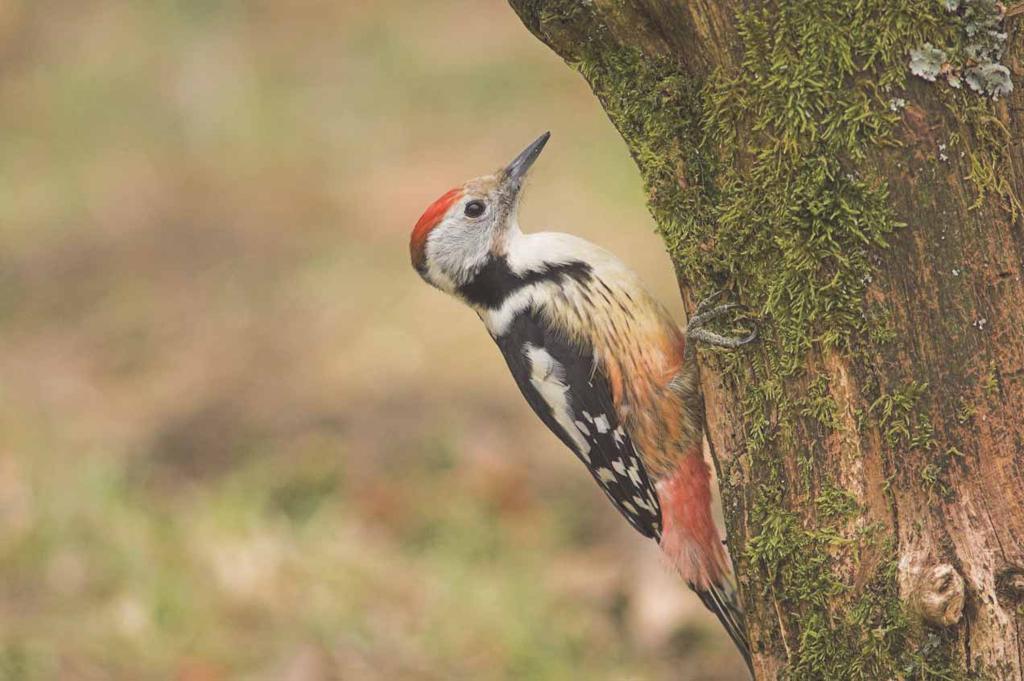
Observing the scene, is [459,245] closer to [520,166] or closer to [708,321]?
[520,166]

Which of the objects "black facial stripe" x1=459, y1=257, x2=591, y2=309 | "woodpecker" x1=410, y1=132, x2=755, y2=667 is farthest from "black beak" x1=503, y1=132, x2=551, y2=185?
"black facial stripe" x1=459, y1=257, x2=591, y2=309

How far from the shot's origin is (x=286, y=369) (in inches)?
263

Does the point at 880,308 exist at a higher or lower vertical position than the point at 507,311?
lower

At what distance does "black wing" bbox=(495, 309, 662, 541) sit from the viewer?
3.43 metres

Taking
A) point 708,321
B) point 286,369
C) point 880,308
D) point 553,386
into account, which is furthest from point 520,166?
point 286,369

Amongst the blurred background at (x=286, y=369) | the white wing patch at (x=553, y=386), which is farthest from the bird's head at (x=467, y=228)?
the blurred background at (x=286, y=369)

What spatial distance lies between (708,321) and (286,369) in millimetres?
4359

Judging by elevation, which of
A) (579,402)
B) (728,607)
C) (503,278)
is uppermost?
(503,278)

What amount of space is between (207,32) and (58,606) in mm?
8098

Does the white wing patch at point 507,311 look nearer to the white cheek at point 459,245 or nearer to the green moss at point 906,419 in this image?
the white cheek at point 459,245

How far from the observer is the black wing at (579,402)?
3.43 metres

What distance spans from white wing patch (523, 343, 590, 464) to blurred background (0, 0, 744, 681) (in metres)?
1.13

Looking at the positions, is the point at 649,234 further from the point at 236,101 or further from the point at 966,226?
the point at 966,226

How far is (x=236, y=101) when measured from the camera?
32.7 ft
